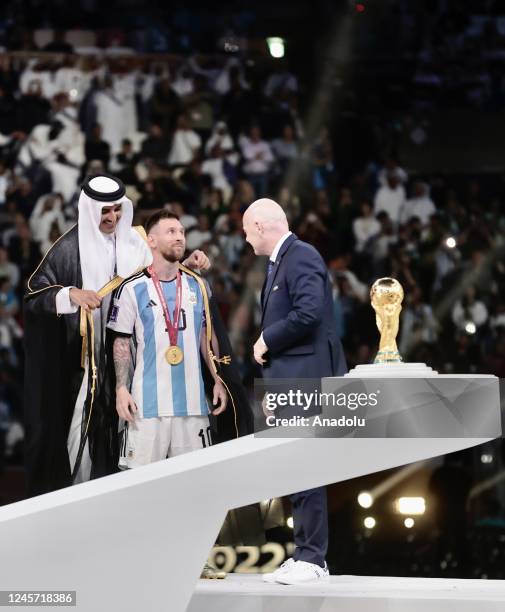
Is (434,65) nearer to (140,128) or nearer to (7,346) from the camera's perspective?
Answer: (140,128)

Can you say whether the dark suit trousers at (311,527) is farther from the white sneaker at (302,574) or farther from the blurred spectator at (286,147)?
the blurred spectator at (286,147)

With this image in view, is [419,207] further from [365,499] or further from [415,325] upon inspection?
[365,499]

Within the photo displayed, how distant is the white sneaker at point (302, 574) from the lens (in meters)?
4.19

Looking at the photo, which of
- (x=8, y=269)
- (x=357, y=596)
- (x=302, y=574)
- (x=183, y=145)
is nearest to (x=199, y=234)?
(x=183, y=145)

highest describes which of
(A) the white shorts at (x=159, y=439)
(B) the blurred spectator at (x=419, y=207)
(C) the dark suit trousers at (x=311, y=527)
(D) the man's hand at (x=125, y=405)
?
(B) the blurred spectator at (x=419, y=207)

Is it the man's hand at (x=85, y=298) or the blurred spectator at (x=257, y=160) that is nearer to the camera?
the man's hand at (x=85, y=298)

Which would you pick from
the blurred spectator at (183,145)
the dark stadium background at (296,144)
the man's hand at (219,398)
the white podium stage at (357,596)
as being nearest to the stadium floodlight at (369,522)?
the dark stadium background at (296,144)

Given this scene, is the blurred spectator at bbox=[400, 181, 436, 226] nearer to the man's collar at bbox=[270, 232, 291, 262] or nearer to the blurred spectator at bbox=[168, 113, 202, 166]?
the blurred spectator at bbox=[168, 113, 202, 166]

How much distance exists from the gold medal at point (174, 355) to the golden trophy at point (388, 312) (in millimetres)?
891

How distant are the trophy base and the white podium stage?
76cm

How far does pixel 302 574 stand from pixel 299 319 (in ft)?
3.08

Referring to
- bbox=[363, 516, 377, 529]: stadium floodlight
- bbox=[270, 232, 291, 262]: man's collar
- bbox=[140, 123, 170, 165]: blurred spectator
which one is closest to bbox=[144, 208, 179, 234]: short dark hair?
bbox=[270, 232, 291, 262]: man's collar

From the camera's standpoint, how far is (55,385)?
16.1 ft

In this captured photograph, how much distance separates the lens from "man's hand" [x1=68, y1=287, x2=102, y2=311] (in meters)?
4.70
